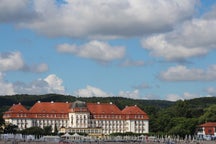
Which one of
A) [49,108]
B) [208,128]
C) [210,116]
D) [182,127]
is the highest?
[49,108]

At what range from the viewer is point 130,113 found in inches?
6565

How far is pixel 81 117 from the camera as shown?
164125 mm

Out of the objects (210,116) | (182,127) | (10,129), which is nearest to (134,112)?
(210,116)

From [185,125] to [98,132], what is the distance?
32.8 meters

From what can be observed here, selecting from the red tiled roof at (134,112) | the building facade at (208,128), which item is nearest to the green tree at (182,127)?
the building facade at (208,128)

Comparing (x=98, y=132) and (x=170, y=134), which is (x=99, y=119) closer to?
(x=98, y=132)

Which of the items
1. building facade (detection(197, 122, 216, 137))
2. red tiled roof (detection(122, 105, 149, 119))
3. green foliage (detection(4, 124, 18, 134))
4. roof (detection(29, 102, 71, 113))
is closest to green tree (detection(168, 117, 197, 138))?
building facade (detection(197, 122, 216, 137))

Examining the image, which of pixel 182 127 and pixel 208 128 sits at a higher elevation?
pixel 182 127

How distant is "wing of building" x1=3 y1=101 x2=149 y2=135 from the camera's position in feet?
537

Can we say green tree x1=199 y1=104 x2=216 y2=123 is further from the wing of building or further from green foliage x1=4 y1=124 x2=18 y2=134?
green foliage x1=4 y1=124 x2=18 y2=134

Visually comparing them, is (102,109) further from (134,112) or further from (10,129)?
(10,129)

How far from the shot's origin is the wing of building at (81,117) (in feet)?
537

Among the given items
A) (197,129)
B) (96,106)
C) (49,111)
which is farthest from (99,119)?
(197,129)

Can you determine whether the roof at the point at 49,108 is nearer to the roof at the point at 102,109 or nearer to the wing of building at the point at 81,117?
the wing of building at the point at 81,117
